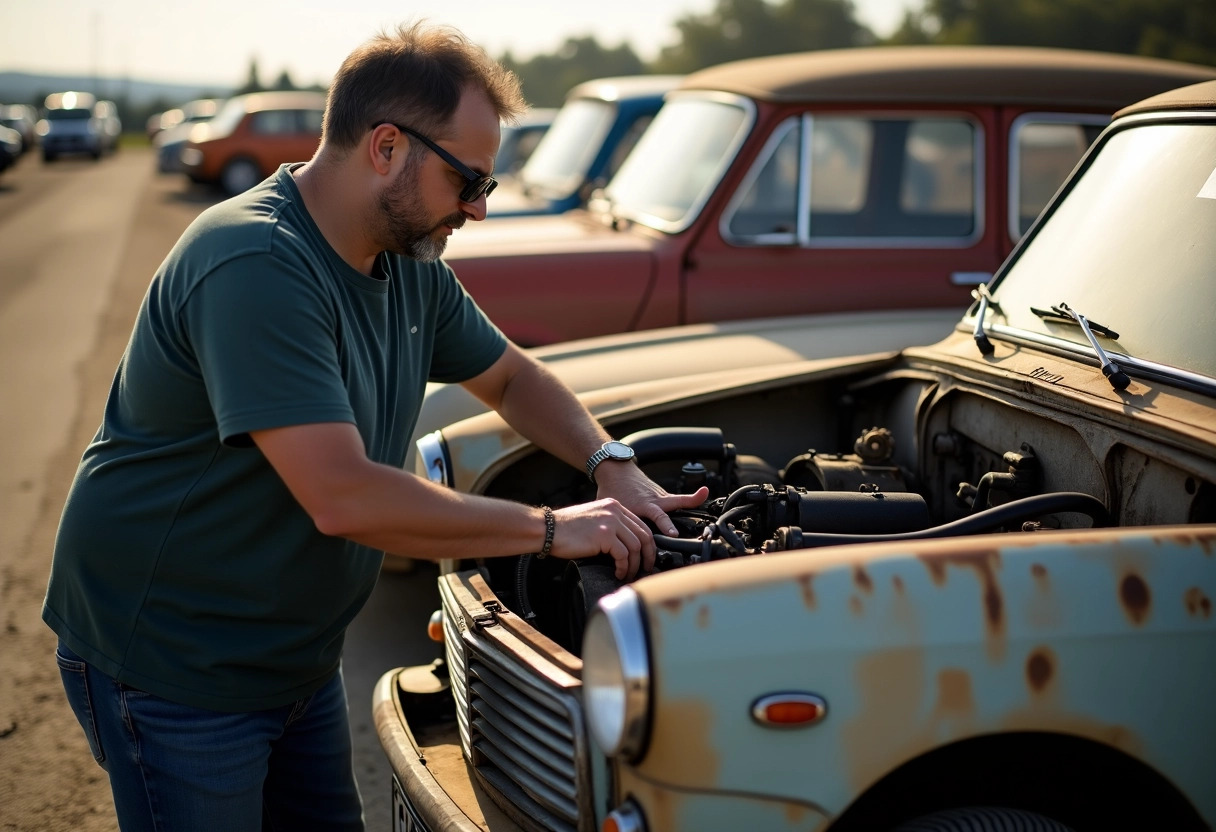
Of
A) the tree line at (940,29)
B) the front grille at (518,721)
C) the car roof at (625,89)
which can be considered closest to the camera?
the front grille at (518,721)

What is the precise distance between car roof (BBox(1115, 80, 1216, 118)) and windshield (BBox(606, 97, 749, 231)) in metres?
2.44

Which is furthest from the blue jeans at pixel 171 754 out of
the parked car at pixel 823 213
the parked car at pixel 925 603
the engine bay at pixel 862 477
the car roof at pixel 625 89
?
the car roof at pixel 625 89

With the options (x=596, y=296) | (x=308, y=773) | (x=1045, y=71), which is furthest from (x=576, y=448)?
(x=1045, y=71)

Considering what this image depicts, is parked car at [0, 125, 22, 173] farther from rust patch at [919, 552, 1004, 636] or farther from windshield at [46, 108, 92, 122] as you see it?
rust patch at [919, 552, 1004, 636]

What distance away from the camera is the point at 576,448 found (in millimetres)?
2635

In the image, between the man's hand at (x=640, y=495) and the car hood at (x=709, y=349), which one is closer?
the man's hand at (x=640, y=495)

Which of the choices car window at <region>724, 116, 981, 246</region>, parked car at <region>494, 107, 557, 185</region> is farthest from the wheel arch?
parked car at <region>494, 107, 557, 185</region>

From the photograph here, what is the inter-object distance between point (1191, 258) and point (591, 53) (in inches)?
2370

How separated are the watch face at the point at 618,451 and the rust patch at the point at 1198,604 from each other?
1165mm

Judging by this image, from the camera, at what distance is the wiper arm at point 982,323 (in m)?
3.00

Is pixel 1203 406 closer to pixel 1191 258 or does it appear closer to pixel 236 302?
pixel 1191 258

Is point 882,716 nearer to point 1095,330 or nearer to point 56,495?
point 1095,330

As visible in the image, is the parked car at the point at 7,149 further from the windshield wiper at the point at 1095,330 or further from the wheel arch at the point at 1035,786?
the wheel arch at the point at 1035,786

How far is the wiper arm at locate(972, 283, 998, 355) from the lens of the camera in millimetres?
3000
